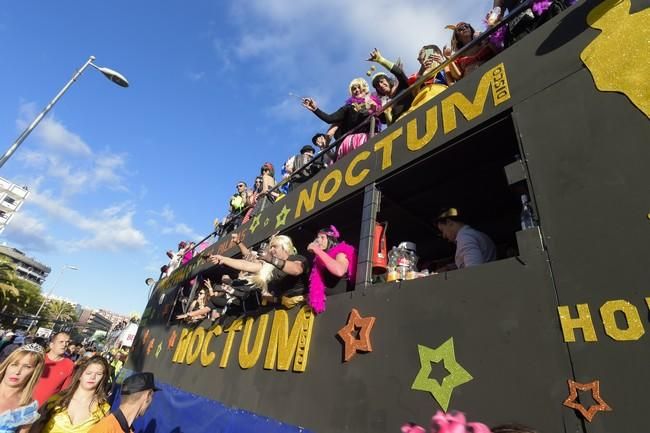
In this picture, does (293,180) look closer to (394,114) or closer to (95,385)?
(394,114)

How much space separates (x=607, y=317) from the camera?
1.86 m

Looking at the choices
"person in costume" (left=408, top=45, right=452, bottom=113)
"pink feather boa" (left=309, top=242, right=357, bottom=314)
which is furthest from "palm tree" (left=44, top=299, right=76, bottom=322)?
"person in costume" (left=408, top=45, right=452, bottom=113)

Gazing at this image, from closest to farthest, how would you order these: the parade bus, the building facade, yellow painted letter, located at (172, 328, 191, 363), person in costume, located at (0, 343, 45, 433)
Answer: the parade bus → person in costume, located at (0, 343, 45, 433) → yellow painted letter, located at (172, 328, 191, 363) → the building facade

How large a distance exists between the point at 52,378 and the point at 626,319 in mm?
6273

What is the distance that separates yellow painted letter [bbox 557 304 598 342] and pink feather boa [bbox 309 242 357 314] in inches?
94.5

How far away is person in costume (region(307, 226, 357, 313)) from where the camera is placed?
4.00 meters

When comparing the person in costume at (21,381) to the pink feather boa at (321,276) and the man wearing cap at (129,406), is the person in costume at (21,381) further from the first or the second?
the pink feather boa at (321,276)

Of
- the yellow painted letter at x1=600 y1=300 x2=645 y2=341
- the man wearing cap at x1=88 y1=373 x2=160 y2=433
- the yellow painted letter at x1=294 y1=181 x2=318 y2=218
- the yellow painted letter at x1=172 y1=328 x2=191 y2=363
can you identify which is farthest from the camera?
the yellow painted letter at x1=172 y1=328 x2=191 y2=363

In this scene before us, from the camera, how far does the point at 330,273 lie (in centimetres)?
413

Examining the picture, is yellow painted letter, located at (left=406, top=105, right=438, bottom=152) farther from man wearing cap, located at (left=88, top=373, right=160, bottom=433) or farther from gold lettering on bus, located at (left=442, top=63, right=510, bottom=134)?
man wearing cap, located at (left=88, top=373, right=160, bottom=433)

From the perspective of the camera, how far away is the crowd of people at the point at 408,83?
336 cm

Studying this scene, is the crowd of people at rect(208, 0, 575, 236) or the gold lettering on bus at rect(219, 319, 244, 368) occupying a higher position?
the crowd of people at rect(208, 0, 575, 236)

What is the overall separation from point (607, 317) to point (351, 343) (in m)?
2.07

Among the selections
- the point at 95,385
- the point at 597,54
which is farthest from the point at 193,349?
the point at 597,54
